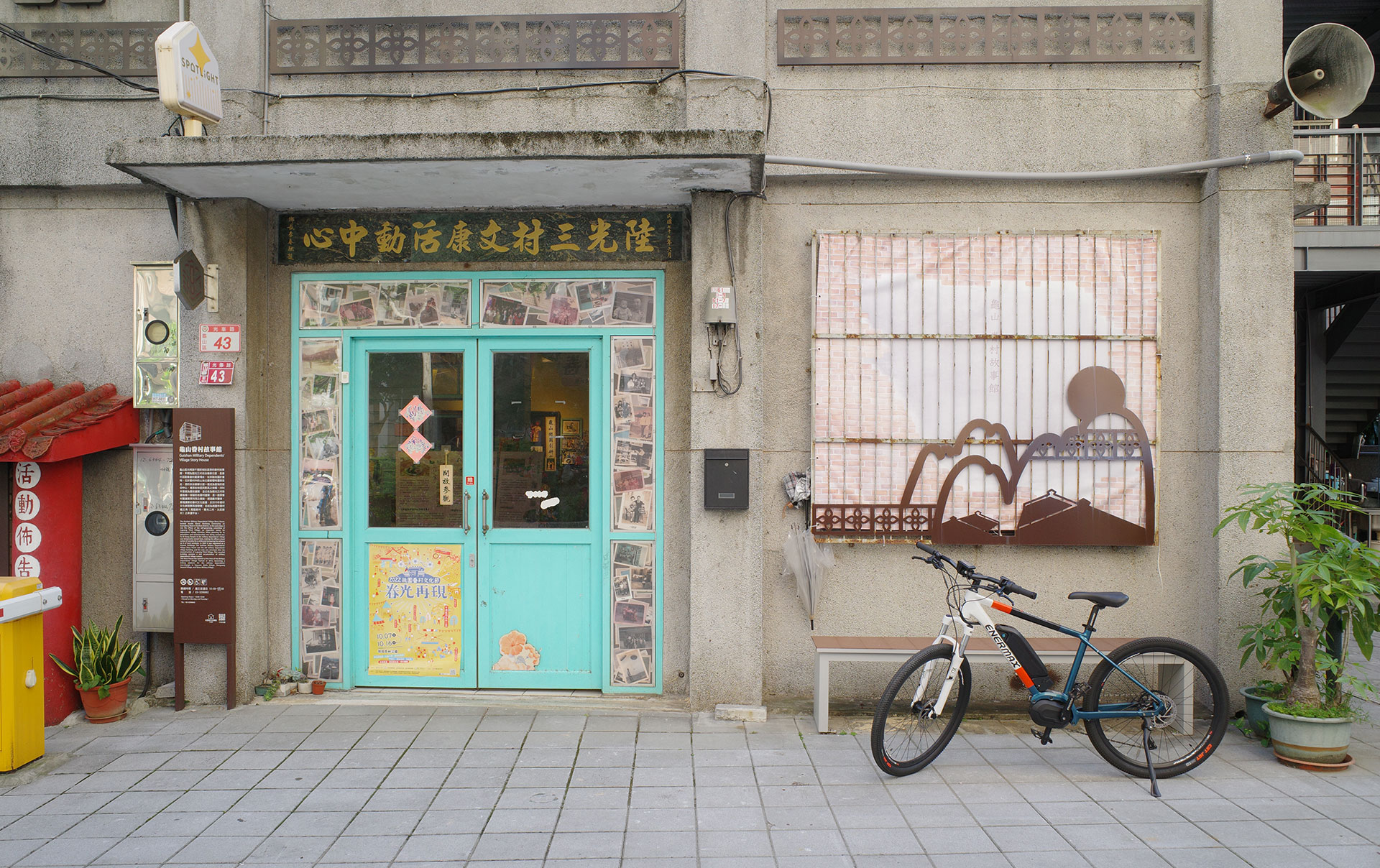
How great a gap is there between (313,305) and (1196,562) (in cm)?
670

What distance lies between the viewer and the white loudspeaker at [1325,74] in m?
5.07

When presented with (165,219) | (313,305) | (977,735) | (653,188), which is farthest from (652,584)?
(165,219)

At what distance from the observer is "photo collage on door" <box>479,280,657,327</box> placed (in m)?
5.75

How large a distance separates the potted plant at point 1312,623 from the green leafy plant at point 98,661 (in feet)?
23.8

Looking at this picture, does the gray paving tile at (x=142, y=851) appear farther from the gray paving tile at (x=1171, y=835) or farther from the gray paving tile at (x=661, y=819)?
the gray paving tile at (x=1171, y=835)

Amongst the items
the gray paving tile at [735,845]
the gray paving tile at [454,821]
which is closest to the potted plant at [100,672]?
the gray paving tile at [454,821]

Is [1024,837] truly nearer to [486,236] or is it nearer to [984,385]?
[984,385]

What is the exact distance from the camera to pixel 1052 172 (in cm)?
547

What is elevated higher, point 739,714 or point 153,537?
point 153,537

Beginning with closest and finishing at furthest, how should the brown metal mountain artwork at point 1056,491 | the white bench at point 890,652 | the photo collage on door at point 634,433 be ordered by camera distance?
the white bench at point 890,652 → the brown metal mountain artwork at point 1056,491 → the photo collage on door at point 634,433

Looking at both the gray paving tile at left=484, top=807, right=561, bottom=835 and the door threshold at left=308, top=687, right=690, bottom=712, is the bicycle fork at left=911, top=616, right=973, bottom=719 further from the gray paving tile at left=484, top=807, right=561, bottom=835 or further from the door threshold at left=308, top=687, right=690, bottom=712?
the gray paving tile at left=484, top=807, right=561, bottom=835

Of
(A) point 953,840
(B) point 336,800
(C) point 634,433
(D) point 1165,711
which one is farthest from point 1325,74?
(B) point 336,800

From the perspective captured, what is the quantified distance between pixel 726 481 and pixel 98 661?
4.45m

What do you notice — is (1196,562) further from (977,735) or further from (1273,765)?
(977,735)
